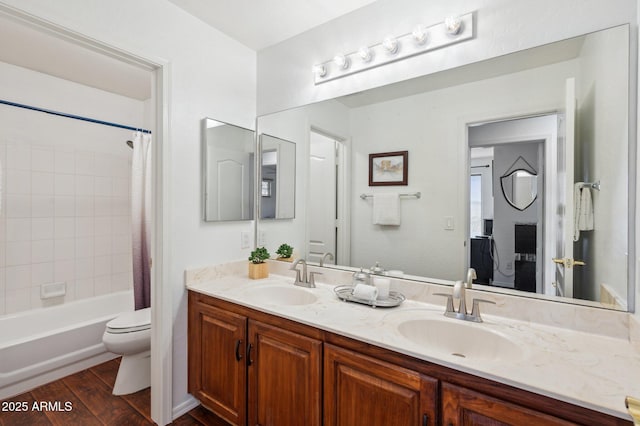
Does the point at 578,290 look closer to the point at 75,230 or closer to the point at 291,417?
the point at 291,417

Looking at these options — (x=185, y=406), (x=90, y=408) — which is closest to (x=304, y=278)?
(x=185, y=406)

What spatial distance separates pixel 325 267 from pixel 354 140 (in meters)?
0.82

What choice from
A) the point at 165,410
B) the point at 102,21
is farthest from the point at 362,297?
the point at 102,21

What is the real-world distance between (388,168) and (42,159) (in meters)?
2.89

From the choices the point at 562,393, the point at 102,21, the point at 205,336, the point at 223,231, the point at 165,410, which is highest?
the point at 102,21

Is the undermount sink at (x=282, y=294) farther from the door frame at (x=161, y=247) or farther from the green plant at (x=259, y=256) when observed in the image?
the door frame at (x=161, y=247)

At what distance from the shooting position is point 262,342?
58.1 inches

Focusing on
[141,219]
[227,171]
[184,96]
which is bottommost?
[141,219]

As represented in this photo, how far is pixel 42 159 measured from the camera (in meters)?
2.60

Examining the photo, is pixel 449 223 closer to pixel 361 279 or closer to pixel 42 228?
pixel 361 279

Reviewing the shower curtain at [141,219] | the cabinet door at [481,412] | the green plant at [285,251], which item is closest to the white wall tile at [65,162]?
the shower curtain at [141,219]

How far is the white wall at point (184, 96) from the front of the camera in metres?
1.59

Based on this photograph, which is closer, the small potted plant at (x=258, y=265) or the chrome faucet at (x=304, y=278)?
the chrome faucet at (x=304, y=278)

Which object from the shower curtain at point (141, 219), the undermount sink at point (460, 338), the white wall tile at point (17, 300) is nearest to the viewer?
the undermount sink at point (460, 338)
